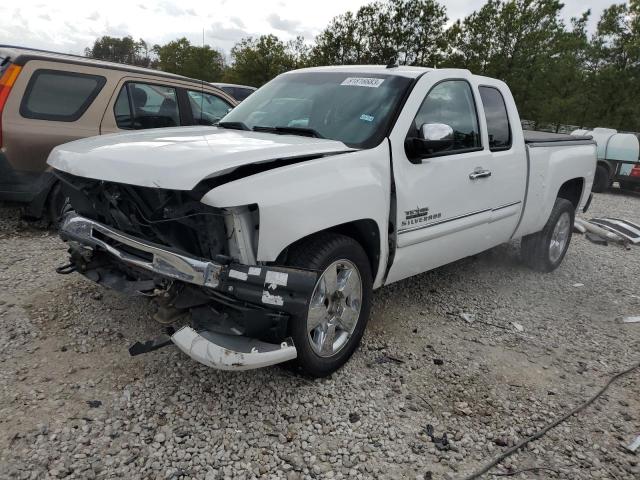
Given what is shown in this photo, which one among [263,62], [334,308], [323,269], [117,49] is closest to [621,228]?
[334,308]

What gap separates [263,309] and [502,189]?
270 cm

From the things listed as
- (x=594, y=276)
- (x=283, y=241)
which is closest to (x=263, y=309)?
(x=283, y=241)

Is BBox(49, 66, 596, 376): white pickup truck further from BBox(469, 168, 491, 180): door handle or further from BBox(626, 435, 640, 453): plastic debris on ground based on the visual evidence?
BBox(626, 435, 640, 453): plastic debris on ground

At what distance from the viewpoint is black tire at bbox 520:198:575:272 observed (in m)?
5.58

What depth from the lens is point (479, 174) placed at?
160 inches

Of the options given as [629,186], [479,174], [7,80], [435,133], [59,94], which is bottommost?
[629,186]

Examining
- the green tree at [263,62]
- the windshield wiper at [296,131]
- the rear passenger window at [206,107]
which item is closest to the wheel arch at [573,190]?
the windshield wiper at [296,131]

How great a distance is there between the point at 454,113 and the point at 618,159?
10967 mm

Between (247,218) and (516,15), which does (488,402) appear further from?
(516,15)

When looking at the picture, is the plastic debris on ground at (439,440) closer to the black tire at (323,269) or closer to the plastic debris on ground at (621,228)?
the black tire at (323,269)

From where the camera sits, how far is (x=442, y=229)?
3848mm

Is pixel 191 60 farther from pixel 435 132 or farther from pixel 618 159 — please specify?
pixel 435 132

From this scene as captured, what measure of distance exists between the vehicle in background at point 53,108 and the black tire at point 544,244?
14.4ft

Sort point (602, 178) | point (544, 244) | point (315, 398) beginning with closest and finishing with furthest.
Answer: point (315, 398), point (544, 244), point (602, 178)
